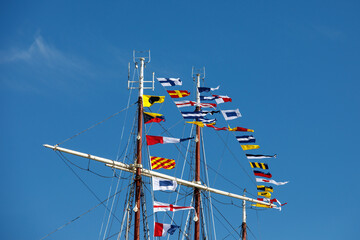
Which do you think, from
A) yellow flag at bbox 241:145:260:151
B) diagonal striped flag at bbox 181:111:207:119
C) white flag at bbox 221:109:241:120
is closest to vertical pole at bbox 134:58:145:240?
diagonal striped flag at bbox 181:111:207:119

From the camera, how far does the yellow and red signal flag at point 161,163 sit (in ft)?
373

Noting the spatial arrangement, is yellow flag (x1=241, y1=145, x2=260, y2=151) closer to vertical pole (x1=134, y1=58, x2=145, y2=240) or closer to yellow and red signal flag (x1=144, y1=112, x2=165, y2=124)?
yellow and red signal flag (x1=144, y1=112, x2=165, y2=124)

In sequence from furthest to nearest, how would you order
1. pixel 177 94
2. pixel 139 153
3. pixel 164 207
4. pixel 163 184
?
pixel 177 94, pixel 139 153, pixel 163 184, pixel 164 207

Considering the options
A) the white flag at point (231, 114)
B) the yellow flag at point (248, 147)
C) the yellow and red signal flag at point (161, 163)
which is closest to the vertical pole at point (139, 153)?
the yellow and red signal flag at point (161, 163)

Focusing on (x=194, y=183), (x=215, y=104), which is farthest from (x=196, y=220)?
(x=215, y=104)

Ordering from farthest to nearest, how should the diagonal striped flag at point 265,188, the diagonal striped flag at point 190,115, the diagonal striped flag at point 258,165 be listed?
the diagonal striped flag at point 265,188, the diagonal striped flag at point 258,165, the diagonal striped flag at point 190,115

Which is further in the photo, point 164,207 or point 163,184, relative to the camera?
point 163,184

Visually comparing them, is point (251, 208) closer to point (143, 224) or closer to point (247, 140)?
point (247, 140)

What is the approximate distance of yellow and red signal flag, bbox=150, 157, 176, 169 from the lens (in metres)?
114

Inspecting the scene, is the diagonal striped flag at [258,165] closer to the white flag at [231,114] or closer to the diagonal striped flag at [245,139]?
the diagonal striped flag at [245,139]

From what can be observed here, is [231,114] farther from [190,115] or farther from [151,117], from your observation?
[151,117]

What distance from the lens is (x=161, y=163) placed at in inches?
4491

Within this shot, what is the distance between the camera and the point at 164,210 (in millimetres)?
111500

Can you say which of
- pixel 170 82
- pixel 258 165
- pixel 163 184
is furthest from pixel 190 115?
pixel 258 165
